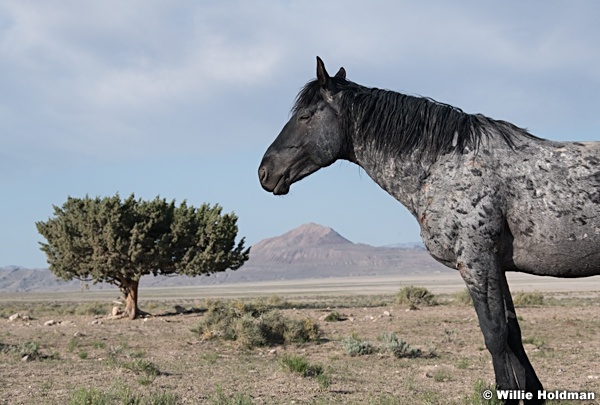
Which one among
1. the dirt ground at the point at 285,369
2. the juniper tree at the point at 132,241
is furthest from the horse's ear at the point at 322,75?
the juniper tree at the point at 132,241

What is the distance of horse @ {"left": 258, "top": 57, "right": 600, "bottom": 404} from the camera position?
183 inches

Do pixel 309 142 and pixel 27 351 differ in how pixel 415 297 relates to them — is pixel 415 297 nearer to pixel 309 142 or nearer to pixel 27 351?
pixel 27 351

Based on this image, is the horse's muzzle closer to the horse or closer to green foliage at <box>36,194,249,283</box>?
the horse

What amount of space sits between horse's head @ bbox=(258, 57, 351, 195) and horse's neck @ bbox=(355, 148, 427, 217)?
0.89 feet

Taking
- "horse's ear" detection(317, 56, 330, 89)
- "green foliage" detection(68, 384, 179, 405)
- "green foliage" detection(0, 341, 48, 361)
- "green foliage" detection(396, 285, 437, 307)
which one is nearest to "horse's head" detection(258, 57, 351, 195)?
"horse's ear" detection(317, 56, 330, 89)

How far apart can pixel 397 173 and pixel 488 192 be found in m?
0.83

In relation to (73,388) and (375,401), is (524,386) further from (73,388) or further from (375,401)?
(73,388)

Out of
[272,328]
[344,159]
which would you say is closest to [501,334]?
[344,159]

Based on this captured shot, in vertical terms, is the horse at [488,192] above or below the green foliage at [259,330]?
above

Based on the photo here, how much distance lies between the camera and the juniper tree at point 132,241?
2758 cm

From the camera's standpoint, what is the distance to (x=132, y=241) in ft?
89.2

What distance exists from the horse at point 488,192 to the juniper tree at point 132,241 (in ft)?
76.0

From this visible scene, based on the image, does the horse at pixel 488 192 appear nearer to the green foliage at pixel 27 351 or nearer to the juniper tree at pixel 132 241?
the green foliage at pixel 27 351

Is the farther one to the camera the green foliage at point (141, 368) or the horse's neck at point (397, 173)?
the green foliage at point (141, 368)
